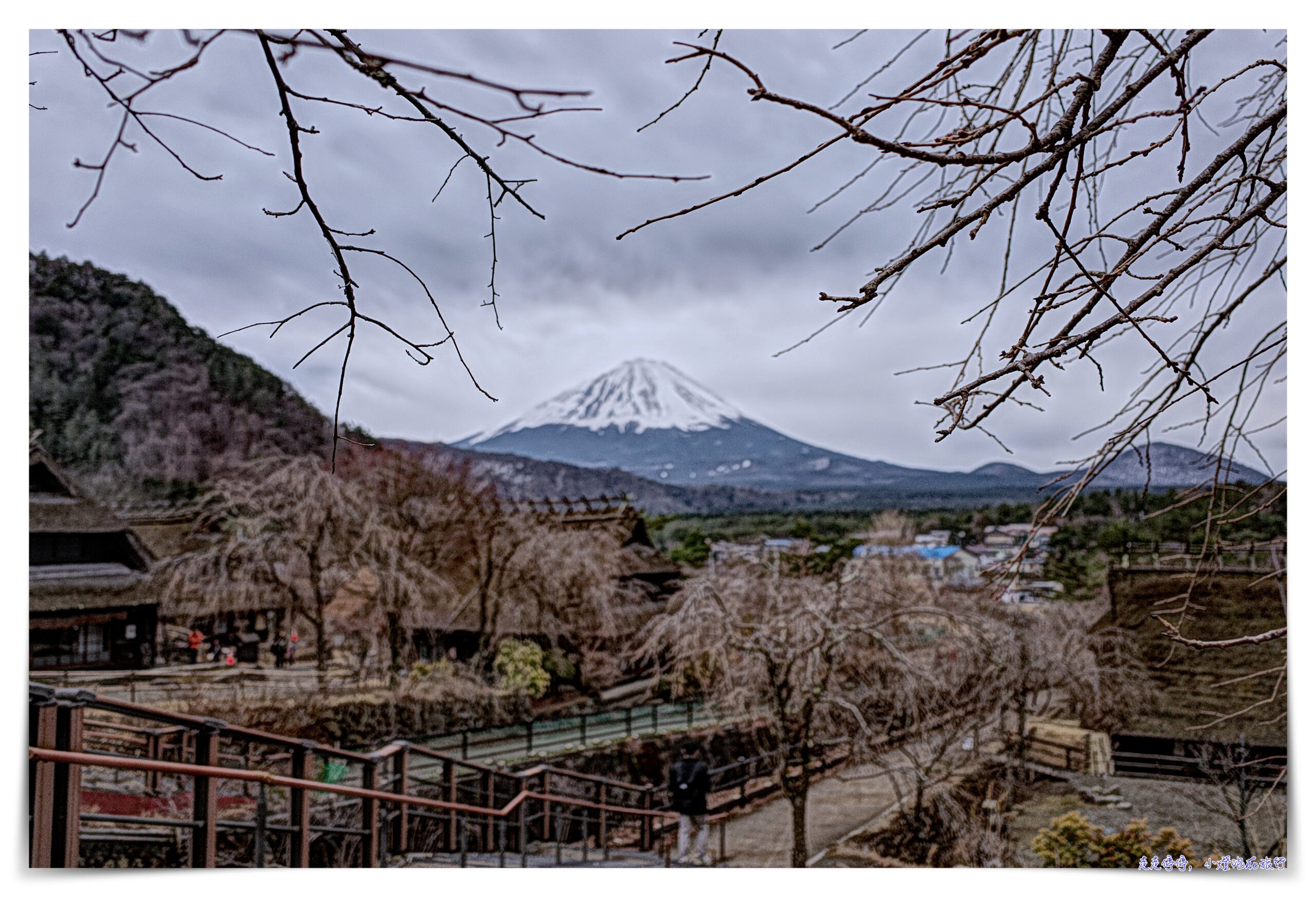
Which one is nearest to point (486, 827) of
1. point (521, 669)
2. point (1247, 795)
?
point (521, 669)

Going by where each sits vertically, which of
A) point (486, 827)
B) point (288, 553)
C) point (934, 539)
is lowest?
point (486, 827)

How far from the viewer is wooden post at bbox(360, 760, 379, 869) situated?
233 centimetres

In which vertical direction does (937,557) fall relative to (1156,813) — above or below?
above

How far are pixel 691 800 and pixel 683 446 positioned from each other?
2946 millimetres

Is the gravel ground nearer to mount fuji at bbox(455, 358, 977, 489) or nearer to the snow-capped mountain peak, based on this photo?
mount fuji at bbox(455, 358, 977, 489)

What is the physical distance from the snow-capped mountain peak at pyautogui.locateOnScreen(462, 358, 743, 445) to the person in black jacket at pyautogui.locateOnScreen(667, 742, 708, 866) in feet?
6.32

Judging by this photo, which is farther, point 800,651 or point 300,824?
point 800,651

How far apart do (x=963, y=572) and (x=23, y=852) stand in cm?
465

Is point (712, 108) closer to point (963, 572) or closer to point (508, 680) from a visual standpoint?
point (963, 572)

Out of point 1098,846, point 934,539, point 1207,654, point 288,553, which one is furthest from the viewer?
point 288,553

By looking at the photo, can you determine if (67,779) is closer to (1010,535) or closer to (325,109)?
(325,109)

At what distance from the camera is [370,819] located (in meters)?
2.44

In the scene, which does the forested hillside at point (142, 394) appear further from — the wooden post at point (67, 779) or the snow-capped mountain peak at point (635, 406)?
the wooden post at point (67, 779)

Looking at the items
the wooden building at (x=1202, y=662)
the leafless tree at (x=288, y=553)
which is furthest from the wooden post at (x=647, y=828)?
the wooden building at (x=1202, y=662)
